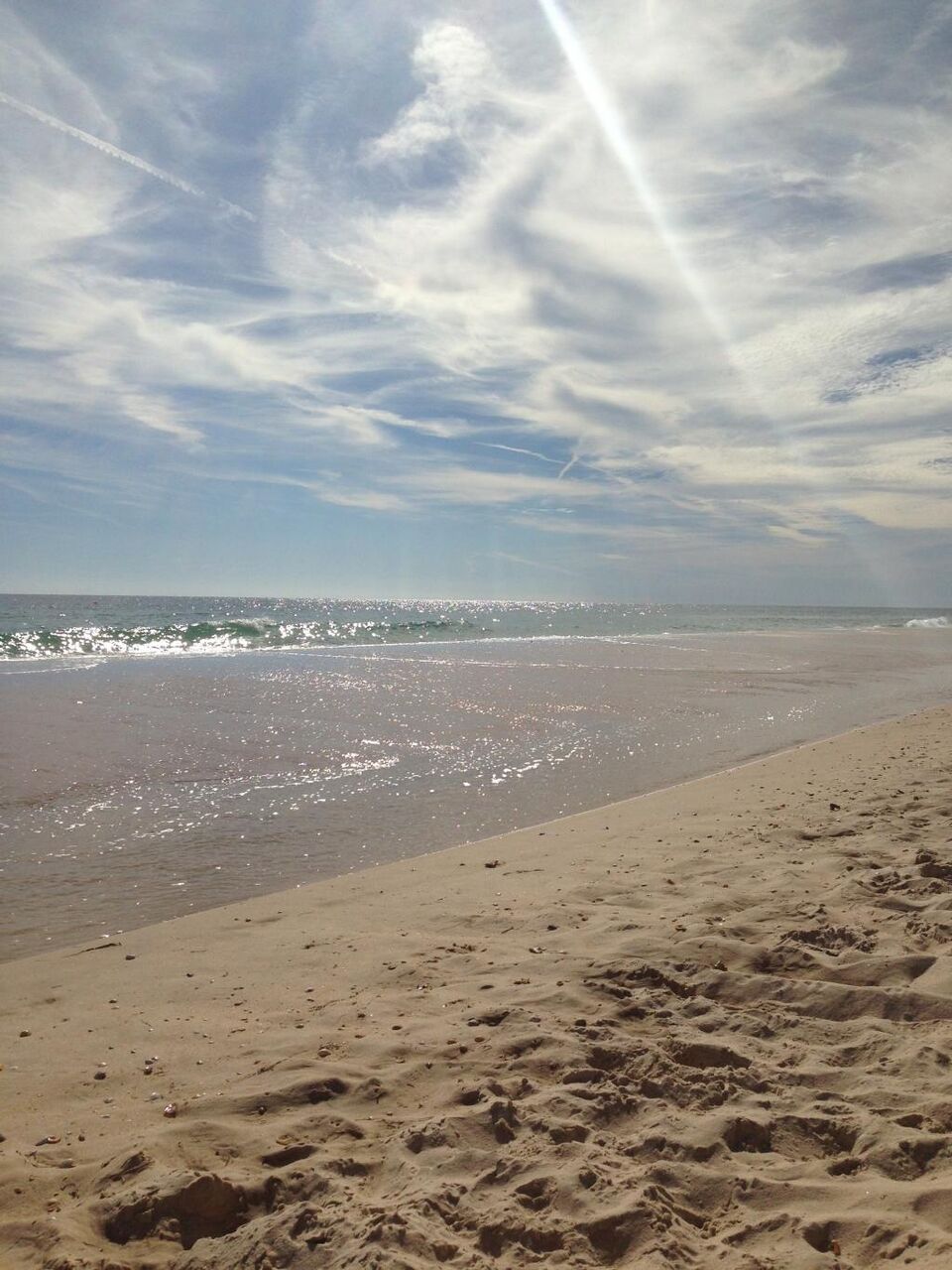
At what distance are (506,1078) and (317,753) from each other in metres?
8.53

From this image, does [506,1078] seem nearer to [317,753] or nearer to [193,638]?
[317,753]

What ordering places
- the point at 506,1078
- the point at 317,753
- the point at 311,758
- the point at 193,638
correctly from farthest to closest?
the point at 193,638 < the point at 317,753 < the point at 311,758 < the point at 506,1078

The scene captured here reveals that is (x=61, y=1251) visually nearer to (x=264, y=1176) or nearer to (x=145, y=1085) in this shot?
(x=264, y=1176)

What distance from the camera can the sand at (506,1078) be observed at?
2666 mm

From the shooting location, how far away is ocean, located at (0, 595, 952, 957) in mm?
6910

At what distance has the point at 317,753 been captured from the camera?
38.5ft

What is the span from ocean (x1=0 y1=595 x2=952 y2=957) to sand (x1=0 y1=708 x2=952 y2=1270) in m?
1.09

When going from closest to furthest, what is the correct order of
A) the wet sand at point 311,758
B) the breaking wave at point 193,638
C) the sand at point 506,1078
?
the sand at point 506,1078 → the wet sand at point 311,758 → the breaking wave at point 193,638

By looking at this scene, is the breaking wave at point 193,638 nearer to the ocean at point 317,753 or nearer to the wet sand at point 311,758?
the ocean at point 317,753


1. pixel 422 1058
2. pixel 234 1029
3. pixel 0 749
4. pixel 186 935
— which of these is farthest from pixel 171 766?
pixel 422 1058

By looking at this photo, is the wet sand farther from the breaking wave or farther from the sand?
the breaking wave

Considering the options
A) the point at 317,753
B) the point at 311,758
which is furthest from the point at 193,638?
the point at 311,758

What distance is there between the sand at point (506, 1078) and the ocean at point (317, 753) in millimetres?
1093

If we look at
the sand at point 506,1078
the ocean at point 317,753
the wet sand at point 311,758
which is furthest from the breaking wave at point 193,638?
the sand at point 506,1078
